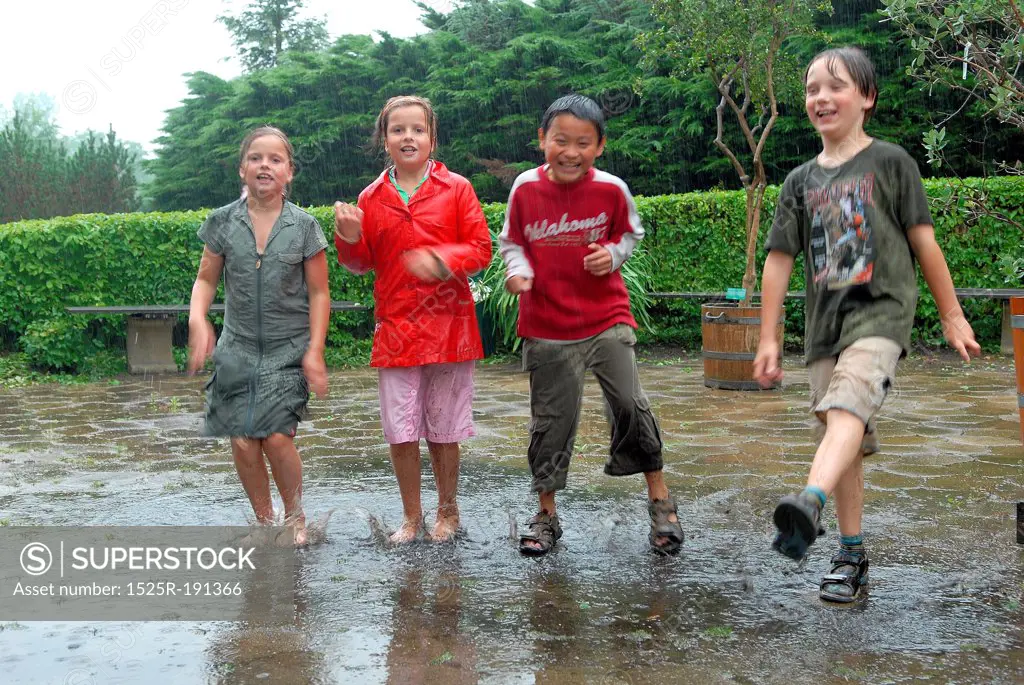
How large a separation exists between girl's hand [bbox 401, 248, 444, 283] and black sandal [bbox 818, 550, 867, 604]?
5.47ft

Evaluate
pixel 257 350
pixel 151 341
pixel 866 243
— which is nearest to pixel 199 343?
pixel 257 350

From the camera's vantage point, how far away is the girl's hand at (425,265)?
3633 millimetres

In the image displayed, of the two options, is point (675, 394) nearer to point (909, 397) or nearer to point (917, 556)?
point (909, 397)

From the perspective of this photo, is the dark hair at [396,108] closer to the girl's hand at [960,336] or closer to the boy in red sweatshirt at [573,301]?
the boy in red sweatshirt at [573,301]

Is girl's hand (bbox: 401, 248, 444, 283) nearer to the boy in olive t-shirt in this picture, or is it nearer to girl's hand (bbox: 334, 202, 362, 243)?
girl's hand (bbox: 334, 202, 362, 243)

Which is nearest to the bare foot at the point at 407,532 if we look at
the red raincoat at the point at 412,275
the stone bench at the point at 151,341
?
the red raincoat at the point at 412,275

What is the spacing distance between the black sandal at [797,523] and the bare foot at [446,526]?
1.58 metres

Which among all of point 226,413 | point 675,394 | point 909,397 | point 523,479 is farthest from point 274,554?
point 909,397

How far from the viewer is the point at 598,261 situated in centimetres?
360

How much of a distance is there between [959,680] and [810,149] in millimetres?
14692

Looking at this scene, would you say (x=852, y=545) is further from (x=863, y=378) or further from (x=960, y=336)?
(x=960, y=336)

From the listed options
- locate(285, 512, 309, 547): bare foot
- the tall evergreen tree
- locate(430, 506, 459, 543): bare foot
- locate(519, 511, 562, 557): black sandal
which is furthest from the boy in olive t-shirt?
the tall evergreen tree

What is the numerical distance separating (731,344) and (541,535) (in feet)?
14.9

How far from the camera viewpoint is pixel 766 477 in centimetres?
498
